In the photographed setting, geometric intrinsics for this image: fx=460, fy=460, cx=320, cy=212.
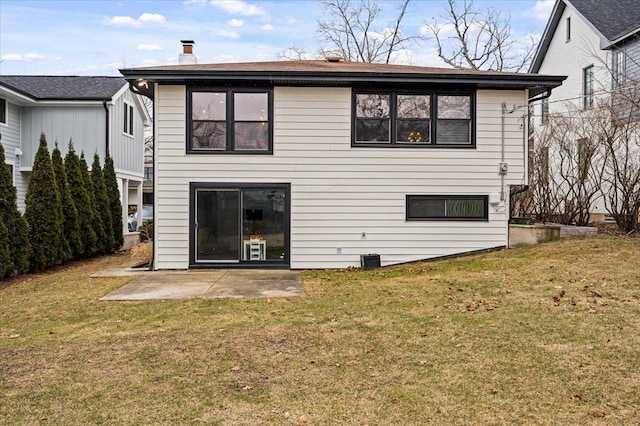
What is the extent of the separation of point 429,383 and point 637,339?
2.30m

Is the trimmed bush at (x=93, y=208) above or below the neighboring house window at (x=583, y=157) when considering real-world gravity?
below

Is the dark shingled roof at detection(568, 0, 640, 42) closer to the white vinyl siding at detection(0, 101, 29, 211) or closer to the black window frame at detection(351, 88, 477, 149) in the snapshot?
the black window frame at detection(351, 88, 477, 149)

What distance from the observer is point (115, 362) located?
4.39m

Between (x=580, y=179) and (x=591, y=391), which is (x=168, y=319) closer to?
(x=591, y=391)

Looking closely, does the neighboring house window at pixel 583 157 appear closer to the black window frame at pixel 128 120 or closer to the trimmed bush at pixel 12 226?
the trimmed bush at pixel 12 226

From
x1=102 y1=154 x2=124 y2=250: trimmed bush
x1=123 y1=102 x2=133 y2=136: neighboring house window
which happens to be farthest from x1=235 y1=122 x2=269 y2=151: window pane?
x1=123 y1=102 x2=133 y2=136: neighboring house window

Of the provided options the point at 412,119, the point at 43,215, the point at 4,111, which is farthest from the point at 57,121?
the point at 412,119

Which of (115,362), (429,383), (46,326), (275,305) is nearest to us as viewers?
(429,383)

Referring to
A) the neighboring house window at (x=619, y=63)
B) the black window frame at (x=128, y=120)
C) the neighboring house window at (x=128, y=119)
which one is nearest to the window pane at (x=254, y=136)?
the black window frame at (x=128, y=120)

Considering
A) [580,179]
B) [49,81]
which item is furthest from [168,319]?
[49,81]

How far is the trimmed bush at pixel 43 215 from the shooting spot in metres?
10.2

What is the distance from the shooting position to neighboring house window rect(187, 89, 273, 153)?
9.88m

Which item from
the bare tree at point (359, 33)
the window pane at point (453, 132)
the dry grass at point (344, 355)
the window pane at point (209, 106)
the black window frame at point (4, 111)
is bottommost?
the dry grass at point (344, 355)

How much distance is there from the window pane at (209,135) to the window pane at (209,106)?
0.13 metres
